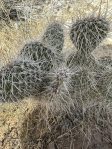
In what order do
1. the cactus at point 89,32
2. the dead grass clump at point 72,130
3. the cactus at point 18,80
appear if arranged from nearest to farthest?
the cactus at point 18,80 → the cactus at point 89,32 → the dead grass clump at point 72,130

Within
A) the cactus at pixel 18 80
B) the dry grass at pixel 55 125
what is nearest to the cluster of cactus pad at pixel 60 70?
the cactus at pixel 18 80

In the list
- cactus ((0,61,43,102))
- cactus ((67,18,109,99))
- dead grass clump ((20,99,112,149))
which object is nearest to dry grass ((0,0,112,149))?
dead grass clump ((20,99,112,149))

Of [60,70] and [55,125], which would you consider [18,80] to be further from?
[55,125]

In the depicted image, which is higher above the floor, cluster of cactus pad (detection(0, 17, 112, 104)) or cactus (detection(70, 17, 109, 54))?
cactus (detection(70, 17, 109, 54))

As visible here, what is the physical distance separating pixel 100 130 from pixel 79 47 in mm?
649

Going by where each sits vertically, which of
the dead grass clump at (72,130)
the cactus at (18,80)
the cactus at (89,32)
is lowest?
the dead grass clump at (72,130)

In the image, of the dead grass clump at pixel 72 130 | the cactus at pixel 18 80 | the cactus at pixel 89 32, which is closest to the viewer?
the cactus at pixel 18 80

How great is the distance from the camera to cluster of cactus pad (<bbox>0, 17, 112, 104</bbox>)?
2416mm

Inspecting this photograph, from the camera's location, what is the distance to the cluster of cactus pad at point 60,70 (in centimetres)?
242

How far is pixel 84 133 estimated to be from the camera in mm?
2719

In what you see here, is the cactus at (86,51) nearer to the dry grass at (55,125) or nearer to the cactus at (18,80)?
the dry grass at (55,125)

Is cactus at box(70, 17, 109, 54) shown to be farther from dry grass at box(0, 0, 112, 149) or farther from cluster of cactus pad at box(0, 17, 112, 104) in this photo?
dry grass at box(0, 0, 112, 149)

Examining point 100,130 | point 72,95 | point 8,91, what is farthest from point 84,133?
point 8,91

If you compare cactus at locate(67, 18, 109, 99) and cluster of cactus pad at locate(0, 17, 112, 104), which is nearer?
cluster of cactus pad at locate(0, 17, 112, 104)
